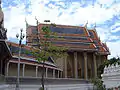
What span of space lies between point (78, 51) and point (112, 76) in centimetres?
3032

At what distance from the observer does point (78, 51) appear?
51.4m

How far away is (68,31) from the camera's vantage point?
54562 millimetres

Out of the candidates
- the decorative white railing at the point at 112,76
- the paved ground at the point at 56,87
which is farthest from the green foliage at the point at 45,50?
the decorative white railing at the point at 112,76

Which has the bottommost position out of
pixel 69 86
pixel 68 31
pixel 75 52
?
pixel 69 86

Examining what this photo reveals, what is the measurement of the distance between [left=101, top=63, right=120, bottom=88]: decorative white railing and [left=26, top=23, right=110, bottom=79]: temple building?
1055 inches

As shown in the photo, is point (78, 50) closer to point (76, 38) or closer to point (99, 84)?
point (76, 38)

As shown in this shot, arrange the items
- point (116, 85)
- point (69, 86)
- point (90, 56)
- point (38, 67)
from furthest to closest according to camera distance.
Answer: point (90, 56) → point (38, 67) → point (69, 86) → point (116, 85)

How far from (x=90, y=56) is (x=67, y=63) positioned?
6223 millimetres

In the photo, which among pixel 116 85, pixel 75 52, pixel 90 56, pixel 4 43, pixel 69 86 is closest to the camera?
pixel 4 43

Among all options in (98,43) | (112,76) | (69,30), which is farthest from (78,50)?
(112,76)

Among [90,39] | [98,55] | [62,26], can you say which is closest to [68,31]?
[62,26]

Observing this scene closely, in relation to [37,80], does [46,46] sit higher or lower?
higher

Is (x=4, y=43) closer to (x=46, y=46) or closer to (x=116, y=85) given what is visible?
(x=46, y=46)

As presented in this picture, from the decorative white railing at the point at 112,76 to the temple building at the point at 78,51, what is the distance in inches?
1055
